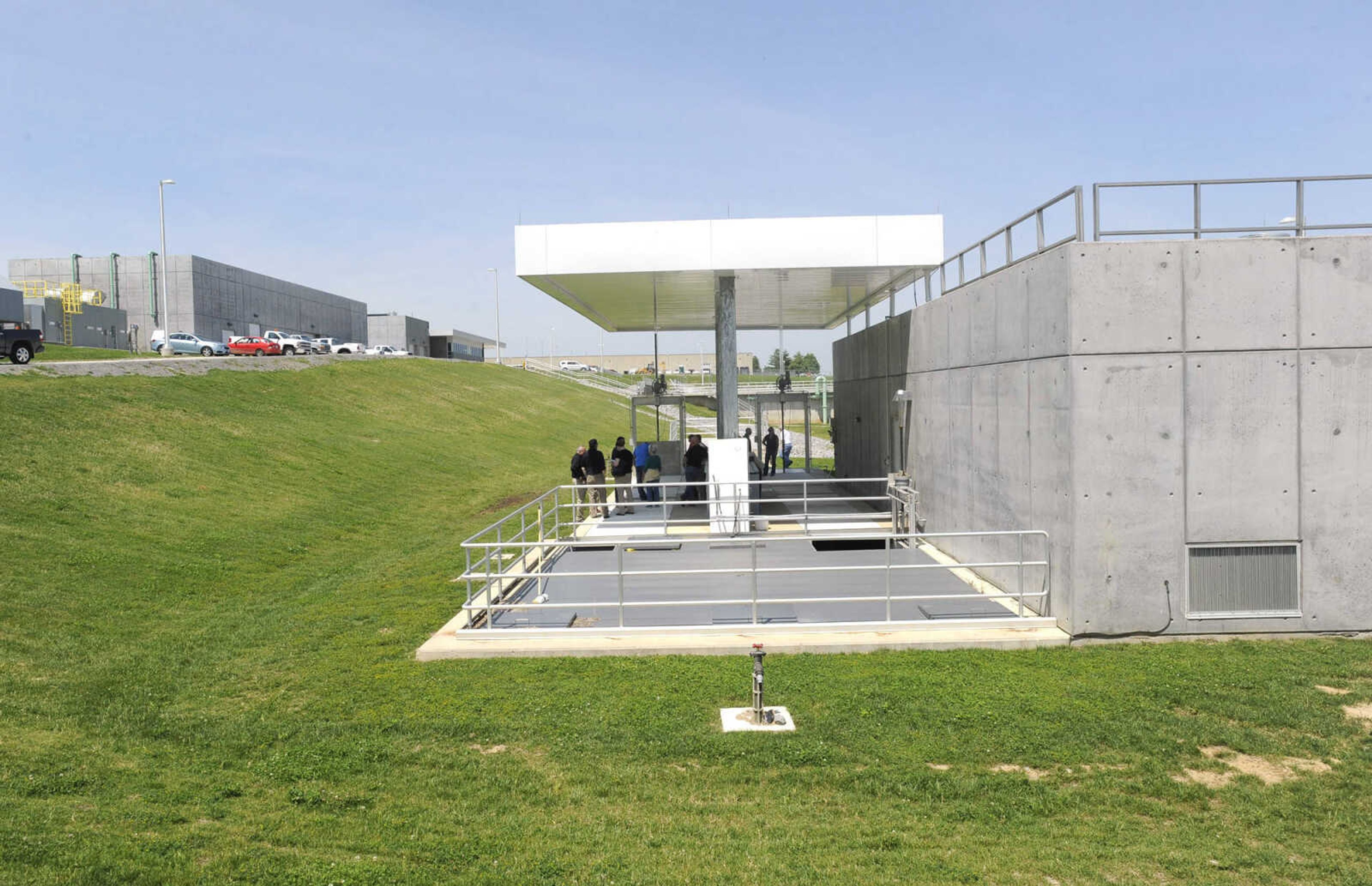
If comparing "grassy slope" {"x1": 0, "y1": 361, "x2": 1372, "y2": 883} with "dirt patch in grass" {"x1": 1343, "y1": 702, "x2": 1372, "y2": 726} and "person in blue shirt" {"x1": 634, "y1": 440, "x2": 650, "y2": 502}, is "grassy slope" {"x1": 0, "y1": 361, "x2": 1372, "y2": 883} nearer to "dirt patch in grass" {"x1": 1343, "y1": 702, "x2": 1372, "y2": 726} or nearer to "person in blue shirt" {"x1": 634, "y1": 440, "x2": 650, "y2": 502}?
"dirt patch in grass" {"x1": 1343, "y1": 702, "x2": 1372, "y2": 726}

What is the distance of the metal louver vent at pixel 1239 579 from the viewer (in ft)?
35.1

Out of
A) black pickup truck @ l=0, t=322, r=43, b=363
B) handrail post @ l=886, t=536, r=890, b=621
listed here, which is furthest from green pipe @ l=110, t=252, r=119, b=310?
handrail post @ l=886, t=536, r=890, b=621

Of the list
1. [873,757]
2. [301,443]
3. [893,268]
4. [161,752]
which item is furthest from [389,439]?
[873,757]

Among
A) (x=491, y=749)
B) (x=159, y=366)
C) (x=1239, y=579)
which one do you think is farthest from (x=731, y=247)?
(x=159, y=366)

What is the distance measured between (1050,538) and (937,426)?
542 centimetres

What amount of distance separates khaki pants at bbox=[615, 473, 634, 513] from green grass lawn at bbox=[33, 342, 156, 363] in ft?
72.5

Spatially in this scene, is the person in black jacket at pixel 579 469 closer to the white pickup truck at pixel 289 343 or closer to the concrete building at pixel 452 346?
the white pickup truck at pixel 289 343

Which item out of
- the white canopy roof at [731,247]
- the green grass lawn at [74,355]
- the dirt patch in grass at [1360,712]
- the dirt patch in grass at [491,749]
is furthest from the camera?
the green grass lawn at [74,355]

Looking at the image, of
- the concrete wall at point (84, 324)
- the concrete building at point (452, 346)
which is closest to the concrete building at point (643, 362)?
the concrete building at point (452, 346)

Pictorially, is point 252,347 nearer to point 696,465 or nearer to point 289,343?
point 289,343

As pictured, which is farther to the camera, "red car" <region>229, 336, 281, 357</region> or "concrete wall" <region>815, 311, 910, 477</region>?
"red car" <region>229, 336, 281, 357</region>

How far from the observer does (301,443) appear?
95.3 feet

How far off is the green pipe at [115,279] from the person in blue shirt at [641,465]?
49521mm

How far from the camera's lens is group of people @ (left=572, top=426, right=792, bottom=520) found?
20.1 m
